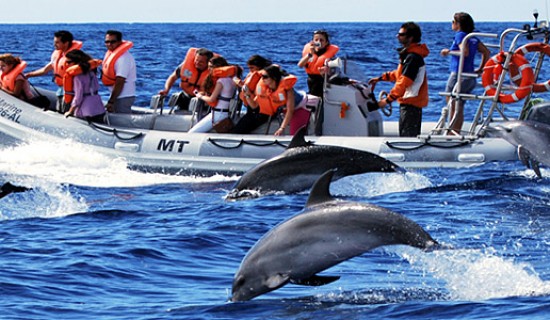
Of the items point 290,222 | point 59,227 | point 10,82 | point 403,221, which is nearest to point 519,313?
point 403,221

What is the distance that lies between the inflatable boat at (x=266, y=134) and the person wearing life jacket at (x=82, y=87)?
0.16 metres

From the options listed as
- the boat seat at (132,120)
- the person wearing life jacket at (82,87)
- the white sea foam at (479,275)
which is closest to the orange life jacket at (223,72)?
the boat seat at (132,120)

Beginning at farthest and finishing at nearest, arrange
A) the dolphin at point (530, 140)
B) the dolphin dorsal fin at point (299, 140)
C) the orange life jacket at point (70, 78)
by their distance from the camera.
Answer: the orange life jacket at point (70, 78), the dolphin at point (530, 140), the dolphin dorsal fin at point (299, 140)

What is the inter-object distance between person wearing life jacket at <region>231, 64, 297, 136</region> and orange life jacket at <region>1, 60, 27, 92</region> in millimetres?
4084

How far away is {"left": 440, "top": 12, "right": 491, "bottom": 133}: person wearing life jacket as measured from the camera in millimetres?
16094

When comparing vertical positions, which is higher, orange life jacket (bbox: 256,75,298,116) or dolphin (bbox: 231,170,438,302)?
dolphin (bbox: 231,170,438,302)

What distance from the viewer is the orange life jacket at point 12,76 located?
60.2 feet

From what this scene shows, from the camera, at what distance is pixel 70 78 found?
17297 mm

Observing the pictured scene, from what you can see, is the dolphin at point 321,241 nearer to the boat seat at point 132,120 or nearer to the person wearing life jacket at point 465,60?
the person wearing life jacket at point 465,60

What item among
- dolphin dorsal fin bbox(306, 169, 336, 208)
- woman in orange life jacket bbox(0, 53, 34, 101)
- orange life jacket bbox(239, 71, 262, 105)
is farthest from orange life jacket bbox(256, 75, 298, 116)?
dolphin dorsal fin bbox(306, 169, 336, 208)

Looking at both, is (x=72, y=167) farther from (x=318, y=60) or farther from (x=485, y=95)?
(x=485, y=95)

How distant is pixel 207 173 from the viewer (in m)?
16.6

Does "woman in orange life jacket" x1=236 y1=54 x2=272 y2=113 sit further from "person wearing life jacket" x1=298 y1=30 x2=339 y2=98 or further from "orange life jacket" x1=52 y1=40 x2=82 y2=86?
"orange life jacket" x1=52 y1=40 x2=82 y2=86

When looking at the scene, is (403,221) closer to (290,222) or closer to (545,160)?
(290,222)
